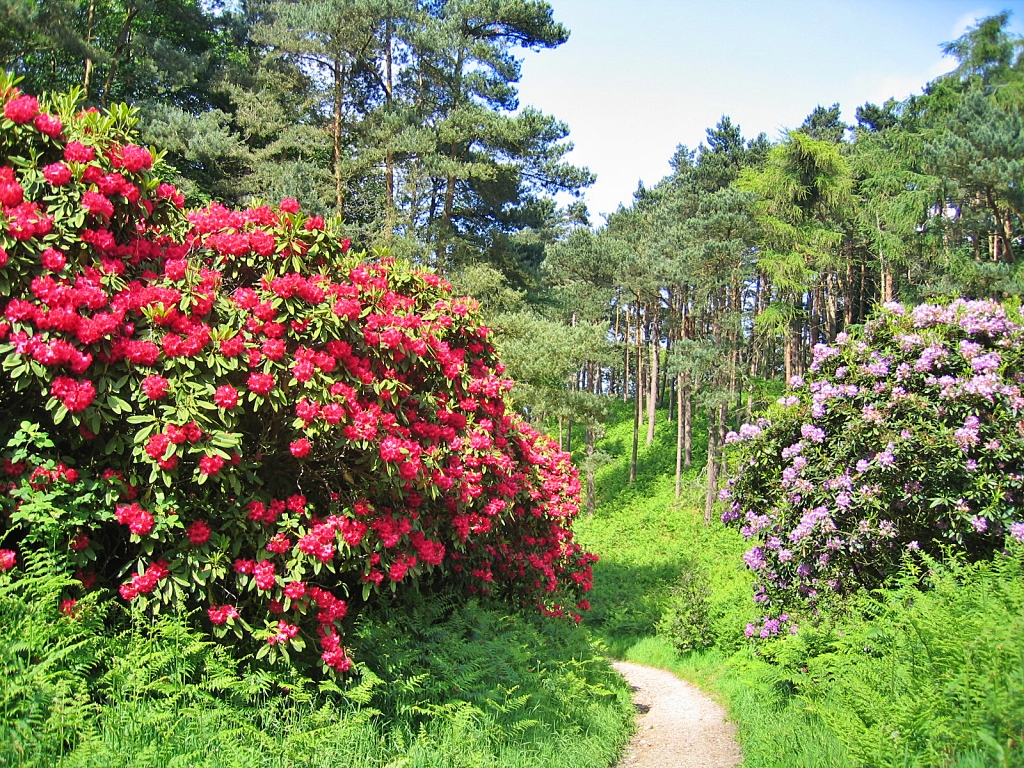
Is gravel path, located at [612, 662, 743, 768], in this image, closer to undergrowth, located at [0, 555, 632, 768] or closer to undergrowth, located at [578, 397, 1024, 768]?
undergrowth, located at [578, 397, 1024, 768]

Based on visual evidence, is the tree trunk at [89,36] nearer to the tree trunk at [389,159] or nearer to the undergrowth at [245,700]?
the tree trunk at [389,159]

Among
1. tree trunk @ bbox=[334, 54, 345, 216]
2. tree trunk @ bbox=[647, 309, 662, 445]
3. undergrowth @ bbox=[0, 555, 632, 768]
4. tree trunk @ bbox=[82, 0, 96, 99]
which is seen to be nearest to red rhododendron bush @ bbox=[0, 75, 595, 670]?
undergrowth @ bbox=[0, 555, 632, 768]

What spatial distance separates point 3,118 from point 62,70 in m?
19.0

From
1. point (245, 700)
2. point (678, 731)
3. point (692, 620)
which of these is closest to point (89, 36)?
point (245, 700)

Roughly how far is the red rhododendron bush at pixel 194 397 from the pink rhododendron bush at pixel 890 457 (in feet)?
14.1

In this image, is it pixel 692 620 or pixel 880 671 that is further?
pixel 692 620

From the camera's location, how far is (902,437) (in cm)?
702

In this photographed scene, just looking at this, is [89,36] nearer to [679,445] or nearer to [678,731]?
[678,731]

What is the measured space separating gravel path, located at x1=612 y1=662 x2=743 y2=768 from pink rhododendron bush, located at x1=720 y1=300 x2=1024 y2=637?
55.7 inches

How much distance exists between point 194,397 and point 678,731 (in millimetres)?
6875

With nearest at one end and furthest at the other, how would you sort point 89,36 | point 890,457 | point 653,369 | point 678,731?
point 890,457 → point 678,731 → point 89,36 → point 653,369

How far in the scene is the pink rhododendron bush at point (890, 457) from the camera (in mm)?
6750

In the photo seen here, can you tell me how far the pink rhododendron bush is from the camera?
22.1 ft

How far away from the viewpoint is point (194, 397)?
4.32 metres
